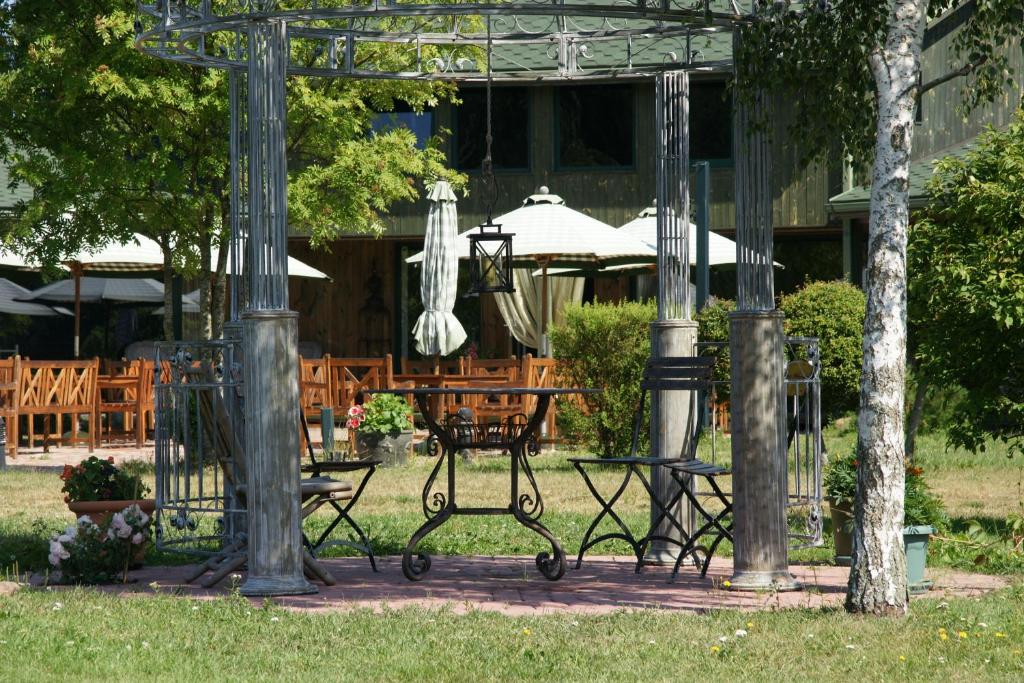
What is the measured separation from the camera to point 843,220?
21047mm

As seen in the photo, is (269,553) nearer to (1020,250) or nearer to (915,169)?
(1020,250)

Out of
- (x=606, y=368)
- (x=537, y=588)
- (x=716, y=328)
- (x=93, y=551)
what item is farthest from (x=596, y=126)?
(x=93, y=551)

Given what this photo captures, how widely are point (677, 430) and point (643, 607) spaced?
187cm

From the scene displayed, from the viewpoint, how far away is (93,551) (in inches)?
309

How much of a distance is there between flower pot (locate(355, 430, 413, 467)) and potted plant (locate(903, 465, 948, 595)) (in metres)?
7.09

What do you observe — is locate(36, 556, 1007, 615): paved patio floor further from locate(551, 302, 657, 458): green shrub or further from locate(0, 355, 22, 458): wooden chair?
locate(0, 355, 22, 458): wooden chair

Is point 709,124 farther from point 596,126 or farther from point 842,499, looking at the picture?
point 842,499

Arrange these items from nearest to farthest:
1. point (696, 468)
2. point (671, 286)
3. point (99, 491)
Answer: point (696, 468) → point (99, 491) → point (671, 286)

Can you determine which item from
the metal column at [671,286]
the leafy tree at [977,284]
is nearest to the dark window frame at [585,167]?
the leafy tree at [977,284]

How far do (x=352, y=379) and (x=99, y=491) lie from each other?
25.1 ft

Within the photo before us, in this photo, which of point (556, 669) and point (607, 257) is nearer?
point (556, 669)

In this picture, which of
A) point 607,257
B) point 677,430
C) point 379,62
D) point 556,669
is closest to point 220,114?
point 379,62

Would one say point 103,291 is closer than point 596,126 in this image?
Yes

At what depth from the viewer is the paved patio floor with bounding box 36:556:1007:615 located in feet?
23.4
